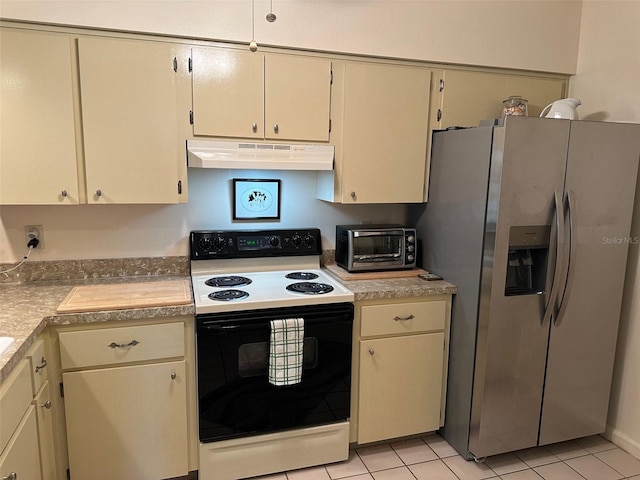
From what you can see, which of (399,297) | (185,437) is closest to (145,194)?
(185,437)

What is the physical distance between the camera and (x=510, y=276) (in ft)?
7.25

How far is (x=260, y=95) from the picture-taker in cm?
220

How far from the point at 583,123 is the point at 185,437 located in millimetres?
2376

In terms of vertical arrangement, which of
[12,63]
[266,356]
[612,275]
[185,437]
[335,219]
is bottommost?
[185,437]

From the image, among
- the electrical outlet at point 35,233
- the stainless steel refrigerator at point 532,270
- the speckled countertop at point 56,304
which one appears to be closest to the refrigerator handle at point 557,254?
the stainless steel refrigerator at point 532,270

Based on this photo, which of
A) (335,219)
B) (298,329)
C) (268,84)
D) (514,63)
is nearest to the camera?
(298,329)

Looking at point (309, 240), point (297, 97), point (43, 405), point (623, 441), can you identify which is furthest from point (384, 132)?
point (623, 441)

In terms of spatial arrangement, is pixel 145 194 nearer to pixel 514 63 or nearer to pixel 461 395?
pixel 461 395

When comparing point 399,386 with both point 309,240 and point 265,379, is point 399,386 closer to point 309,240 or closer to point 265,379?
point 265,379

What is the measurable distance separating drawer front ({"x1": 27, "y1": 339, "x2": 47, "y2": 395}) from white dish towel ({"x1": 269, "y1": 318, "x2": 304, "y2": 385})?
904 mm

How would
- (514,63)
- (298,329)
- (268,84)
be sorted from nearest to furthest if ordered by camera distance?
(298,329), (268,84), (514,63)

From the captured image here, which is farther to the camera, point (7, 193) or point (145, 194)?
point (145, 194)

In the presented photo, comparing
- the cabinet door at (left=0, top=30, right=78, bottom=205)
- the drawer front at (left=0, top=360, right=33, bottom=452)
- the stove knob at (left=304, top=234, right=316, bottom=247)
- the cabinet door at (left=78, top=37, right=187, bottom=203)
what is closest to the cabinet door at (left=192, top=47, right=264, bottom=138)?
the cabinet door at (left=78, top=37, right=187, bottom=203)

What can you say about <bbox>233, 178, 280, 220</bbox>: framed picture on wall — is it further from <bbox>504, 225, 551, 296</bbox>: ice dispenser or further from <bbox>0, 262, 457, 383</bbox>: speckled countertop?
<bbox>504, 225, 551, 296</bbox>: ice dispenser
